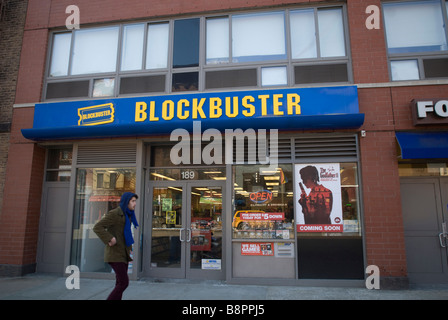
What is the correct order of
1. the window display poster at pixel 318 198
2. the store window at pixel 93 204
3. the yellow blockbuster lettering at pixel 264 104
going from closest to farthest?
1. the window display poster at pixel 318 198
2. the yellow blockbuster lettering at pixel 264 104
3. the store window at pixel 93 204

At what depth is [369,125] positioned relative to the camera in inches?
270

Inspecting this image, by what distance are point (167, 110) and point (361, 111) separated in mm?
4405

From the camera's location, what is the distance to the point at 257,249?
6938mm

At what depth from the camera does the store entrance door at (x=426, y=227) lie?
269 inches

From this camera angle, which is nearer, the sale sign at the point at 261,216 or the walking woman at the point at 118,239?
the walking woman at the point at 118,239

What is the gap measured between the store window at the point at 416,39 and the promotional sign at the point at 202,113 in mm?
1459

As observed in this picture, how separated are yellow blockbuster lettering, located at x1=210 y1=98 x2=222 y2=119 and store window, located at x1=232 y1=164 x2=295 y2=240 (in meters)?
1.49

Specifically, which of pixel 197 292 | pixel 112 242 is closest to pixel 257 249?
pixel 197 292

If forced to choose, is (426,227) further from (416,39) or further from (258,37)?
(258,37)

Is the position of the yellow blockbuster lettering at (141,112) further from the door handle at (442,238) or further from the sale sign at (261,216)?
the door handle at (442,238)

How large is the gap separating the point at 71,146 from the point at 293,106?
5.86m

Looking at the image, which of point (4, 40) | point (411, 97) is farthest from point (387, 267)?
point (4, 40)

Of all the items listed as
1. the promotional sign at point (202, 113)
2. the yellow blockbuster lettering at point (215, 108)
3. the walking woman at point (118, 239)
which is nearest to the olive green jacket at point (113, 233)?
the walking woman at point (118, 239)
